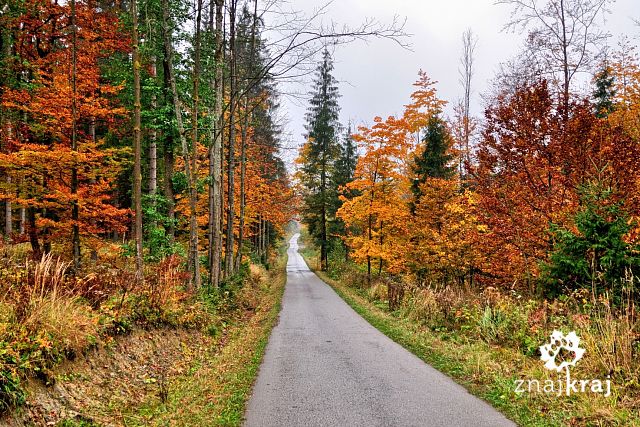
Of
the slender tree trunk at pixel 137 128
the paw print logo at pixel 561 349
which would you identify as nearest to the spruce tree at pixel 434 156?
the paw print logo at pixel 561 349

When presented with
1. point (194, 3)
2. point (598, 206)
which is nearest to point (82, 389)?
point (598, 206)

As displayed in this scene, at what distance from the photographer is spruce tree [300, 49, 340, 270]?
93.6 feet

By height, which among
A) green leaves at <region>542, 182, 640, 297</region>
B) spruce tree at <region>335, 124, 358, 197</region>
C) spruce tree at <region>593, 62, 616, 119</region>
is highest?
spruce tree at <region>593, 62, 616, 119</region>

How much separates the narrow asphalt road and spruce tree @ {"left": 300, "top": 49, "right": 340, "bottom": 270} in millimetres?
20676

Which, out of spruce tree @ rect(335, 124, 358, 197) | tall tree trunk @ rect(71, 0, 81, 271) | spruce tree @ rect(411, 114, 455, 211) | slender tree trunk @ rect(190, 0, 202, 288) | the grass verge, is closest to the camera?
the grass verge

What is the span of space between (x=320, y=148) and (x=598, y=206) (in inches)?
912

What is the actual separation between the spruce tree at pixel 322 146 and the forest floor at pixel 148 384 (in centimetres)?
2169

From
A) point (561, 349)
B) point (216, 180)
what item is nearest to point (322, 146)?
point (216, 180)

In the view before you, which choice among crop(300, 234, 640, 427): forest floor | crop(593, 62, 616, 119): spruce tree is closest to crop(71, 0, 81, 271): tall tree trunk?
crop(300, 234, 640, 427): forest floor

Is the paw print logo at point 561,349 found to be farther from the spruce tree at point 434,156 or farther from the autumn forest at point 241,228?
the spruce tree at point 434,156

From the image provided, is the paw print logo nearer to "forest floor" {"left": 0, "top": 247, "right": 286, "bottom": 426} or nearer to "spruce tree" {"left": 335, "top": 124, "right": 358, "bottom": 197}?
"forest floor" {"left": 0, "top": 247, "right": 286, "bottom": 426}

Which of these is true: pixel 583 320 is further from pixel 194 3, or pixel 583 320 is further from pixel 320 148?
pixel 320 148

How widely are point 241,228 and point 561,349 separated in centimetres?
1395

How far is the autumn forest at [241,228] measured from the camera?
14.8 feet
